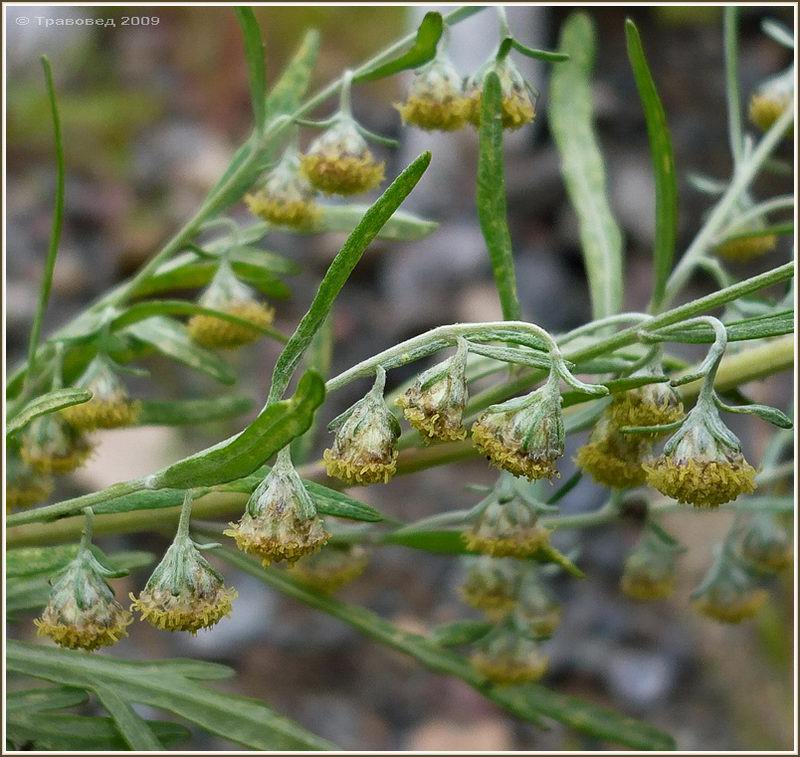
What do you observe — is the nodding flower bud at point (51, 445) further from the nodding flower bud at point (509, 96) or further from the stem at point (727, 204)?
the stem at point (727, 204)

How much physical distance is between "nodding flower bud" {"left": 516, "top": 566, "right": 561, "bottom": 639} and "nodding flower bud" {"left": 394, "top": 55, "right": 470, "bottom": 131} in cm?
76

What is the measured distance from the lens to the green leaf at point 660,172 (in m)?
1.21

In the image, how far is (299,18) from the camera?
5492mm

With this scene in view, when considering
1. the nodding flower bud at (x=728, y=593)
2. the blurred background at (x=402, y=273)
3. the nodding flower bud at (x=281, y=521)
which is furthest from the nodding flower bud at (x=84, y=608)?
the blurred background at (x=402, y=273)

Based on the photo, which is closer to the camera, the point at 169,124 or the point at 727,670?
the point at 727,670

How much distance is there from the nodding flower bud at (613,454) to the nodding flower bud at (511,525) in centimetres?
14

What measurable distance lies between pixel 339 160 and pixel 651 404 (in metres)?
0.55

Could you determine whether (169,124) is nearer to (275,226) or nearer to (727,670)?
(727,670)

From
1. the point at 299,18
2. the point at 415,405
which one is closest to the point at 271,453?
the point at 415,405

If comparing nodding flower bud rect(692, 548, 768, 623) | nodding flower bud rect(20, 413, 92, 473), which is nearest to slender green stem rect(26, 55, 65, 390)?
nodding flower bud rect(20, 413, 92, 473)

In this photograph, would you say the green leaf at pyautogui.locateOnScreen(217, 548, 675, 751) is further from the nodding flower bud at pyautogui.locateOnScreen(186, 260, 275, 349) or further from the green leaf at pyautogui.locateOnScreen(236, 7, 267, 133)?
the green leaf at pyautogui.locateOnScreen(236, 7, 267, 133)

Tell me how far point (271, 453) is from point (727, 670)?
11.5 feet

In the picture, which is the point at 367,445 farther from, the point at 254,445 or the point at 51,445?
the point at 51,445

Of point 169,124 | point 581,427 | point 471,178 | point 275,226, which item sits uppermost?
point 169,124
